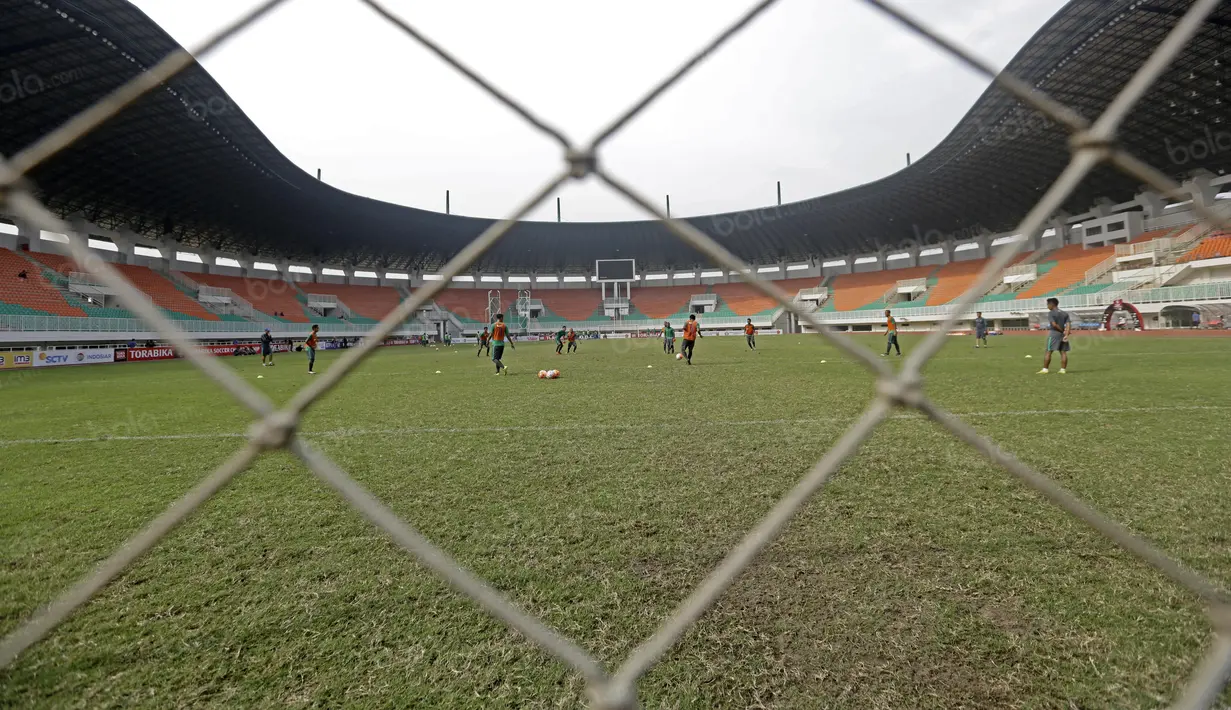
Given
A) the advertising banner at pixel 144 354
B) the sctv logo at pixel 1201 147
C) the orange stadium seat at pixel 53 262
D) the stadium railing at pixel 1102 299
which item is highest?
the sctv logo at pixel 1201 147

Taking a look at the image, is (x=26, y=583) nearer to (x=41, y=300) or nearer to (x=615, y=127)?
(x=615, y=127)

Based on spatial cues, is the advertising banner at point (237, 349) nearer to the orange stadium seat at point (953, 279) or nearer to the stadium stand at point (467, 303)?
the stadium stand at point (467, 303)

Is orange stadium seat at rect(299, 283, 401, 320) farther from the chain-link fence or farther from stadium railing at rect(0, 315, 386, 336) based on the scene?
the chain-link fence

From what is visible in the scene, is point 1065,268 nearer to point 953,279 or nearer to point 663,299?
point 953,279

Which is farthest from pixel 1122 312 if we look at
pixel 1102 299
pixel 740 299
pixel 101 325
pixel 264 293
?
pixel 264 293

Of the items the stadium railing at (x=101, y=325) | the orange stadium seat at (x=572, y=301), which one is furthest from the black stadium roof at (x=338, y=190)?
the orange stadium seat at (x=572, y=301)

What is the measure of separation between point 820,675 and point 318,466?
1.57m

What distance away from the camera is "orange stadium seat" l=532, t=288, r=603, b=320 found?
54.0 m

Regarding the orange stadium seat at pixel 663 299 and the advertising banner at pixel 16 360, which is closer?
the advertising banner at pixel 16 360

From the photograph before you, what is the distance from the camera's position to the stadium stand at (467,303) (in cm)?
4891

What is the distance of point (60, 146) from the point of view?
921 mm

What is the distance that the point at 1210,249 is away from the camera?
1006 inches

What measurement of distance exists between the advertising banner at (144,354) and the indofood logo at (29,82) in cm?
957

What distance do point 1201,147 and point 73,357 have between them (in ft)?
176
